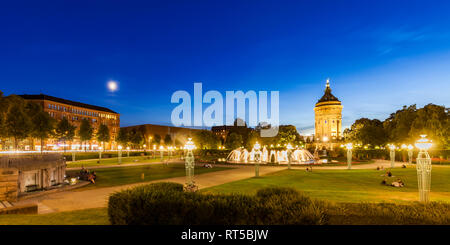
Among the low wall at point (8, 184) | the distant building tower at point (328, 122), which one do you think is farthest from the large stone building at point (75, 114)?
the distant building tower at point (328, 122)

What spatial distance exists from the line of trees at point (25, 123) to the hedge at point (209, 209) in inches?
1865

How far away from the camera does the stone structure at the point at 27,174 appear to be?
1831 cm

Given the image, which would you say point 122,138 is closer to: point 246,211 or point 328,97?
point 246,211

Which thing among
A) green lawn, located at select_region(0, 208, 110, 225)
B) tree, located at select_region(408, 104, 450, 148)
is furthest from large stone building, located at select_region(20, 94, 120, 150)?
tree, located at select_region(408, 104, 450, 148)

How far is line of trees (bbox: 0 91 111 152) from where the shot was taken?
4748 cm

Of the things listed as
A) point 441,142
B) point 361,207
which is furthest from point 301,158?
point 361,207

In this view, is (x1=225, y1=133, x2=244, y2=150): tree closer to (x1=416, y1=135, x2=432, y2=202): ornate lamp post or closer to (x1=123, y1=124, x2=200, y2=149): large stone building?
(x1=123, y1=124, x2=200, y2=149): large stone building

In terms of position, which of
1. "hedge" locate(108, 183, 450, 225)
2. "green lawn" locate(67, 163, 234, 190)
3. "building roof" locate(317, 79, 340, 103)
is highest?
"building roof" locate(317, 79, 340, 103)

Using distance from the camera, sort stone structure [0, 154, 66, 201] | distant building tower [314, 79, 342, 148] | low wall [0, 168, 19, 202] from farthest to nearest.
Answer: distant building tower [314, 79, 342, 148], stone structure [0, 154, 66, 201], low wall [0, 168, 19, 202]

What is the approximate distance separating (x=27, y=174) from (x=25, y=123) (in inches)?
1545

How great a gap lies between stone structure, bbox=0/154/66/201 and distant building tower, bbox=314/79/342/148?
125 meters

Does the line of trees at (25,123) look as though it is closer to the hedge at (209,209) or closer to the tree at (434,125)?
the hedge at (209,209)
